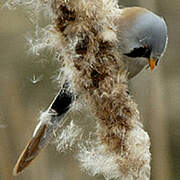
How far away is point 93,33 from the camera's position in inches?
47.1

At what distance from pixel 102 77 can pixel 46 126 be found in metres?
0.39

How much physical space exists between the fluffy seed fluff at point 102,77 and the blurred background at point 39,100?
1.01 m

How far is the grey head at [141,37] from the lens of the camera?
4.97ft

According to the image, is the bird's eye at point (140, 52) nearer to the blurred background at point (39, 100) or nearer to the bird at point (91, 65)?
Result: the bird at point (91, 65)

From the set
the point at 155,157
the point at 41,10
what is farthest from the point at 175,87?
the point at 41,10

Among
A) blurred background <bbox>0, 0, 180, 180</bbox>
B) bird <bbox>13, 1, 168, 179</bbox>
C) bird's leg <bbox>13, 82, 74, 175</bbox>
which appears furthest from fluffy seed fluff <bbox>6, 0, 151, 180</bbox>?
blurred background <bbox>0, 0, 180, 180</bbox>

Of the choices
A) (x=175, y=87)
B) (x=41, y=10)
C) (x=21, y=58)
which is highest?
(x=41, y=10)

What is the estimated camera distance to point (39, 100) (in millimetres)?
2479

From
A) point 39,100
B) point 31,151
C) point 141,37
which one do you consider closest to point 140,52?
point 141,37

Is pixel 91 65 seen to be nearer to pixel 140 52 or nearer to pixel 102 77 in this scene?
pixel 102 77

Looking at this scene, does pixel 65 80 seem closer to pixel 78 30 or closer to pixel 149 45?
pixel 78 30

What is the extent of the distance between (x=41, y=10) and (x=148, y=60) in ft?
2.00

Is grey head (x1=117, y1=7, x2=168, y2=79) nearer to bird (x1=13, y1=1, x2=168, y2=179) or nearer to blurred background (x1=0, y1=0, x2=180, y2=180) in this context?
bird (x1=13, y1=1, x2=168, y2=179)

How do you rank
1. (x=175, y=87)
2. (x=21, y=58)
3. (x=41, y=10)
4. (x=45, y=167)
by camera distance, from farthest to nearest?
(x=175, y=87), (x=21, y=58), (x=45, y=167), (x=41, y=10)
